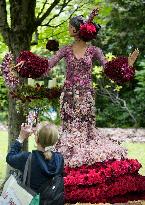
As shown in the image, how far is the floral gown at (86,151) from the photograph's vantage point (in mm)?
5258

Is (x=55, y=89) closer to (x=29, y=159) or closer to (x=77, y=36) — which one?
(x=77, y=36)

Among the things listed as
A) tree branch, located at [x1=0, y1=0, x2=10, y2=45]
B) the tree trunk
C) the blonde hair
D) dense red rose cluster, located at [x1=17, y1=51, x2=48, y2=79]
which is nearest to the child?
the blonde hair

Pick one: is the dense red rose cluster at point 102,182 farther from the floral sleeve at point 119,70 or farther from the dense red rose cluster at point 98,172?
the floral sleeve at point 119,70

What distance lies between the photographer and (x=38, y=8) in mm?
7777

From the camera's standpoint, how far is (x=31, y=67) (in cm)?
520

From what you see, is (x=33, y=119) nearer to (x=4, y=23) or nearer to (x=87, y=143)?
(x=87, y=143)


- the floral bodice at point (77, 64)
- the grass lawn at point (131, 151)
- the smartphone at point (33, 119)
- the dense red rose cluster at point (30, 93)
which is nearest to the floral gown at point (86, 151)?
the floral bodice at point (77, 64)

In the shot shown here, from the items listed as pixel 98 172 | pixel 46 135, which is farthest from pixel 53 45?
pixel 46 135

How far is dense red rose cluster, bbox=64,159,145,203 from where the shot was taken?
5.22 meters

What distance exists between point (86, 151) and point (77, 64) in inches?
36.9

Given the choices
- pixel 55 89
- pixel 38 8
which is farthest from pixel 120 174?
pixel 38 8

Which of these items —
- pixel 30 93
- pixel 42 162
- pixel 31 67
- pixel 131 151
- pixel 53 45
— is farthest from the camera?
pixel 131 151

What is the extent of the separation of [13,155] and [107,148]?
161 cm

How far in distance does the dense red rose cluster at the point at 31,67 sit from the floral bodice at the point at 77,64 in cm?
35
